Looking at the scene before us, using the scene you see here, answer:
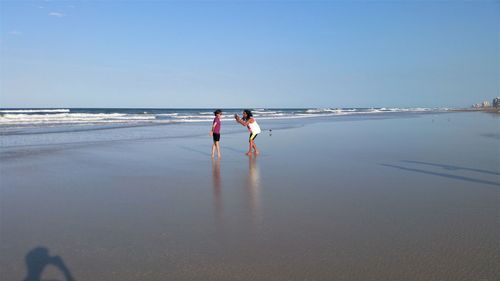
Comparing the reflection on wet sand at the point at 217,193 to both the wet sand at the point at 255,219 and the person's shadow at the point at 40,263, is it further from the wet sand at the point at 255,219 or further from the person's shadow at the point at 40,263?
the person's shadow at the point at 40,263

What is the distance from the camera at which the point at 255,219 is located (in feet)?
18.2

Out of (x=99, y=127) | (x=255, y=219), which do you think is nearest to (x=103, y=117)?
(x=99, y=127)

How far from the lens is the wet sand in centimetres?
399

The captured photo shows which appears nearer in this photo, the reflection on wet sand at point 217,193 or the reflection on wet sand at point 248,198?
the reflection on wet sand at point 248,198

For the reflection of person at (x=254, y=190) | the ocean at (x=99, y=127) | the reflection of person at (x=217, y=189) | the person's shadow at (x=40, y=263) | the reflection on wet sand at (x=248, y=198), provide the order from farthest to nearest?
1. the ocean at (x=99, y=127)
2. the reflection of person at (x=217, y=189)
3. the reflection of person at (x=254, y=190)
4. the reflection on wet sand at (x=248, y=198)
5. the person's shadow at (x=40, y=263)

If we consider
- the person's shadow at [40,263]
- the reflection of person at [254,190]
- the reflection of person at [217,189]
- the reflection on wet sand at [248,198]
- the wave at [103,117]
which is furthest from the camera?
the wave at [103,117]

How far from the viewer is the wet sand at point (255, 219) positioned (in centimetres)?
399

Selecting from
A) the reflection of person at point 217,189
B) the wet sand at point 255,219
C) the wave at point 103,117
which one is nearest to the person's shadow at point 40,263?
the wet sand at point 255,219

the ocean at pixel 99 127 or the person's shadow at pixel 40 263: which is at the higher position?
the ocean at pixel 99 127

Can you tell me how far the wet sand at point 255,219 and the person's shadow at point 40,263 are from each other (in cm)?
3

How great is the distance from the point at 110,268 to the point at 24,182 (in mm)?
5374

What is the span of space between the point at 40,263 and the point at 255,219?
2.64 metres

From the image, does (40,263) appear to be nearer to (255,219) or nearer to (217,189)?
(255,219)

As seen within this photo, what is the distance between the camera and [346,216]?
5664 mm
